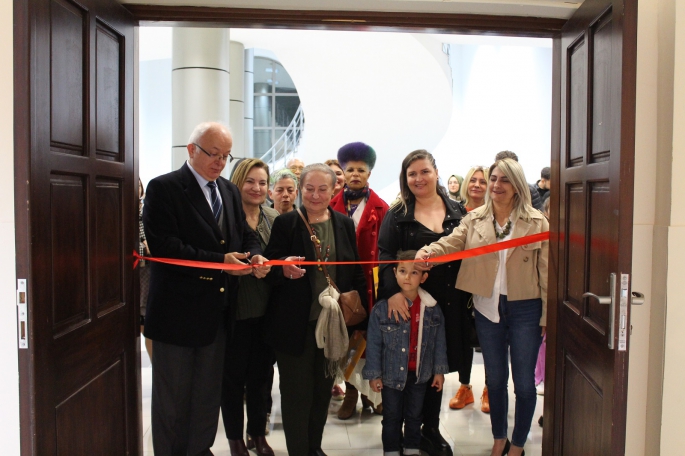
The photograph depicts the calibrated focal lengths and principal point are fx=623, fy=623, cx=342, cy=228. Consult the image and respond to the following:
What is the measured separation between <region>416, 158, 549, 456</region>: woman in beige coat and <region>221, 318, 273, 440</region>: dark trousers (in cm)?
101

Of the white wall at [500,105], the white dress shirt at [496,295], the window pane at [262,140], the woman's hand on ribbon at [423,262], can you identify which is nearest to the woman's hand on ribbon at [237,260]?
the woman's hand on ribbon at [423,262]

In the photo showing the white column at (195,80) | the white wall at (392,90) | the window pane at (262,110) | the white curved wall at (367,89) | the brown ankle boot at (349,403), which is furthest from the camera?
the window pane at (262,110)

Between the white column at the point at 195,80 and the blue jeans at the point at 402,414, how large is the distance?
4.23 meters

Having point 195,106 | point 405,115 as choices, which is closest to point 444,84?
point 405,115

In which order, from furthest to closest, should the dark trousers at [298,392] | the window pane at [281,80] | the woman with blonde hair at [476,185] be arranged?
the window pane at [281,80]
the woman with blonde hair at [476,185]
the dark trousers at [298,392]

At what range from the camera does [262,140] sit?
2027 cm

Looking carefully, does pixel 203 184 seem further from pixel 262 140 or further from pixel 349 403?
pixel 262 140

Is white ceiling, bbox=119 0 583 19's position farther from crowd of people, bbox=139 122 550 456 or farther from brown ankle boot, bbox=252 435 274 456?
brown ankle boot, bbox=252 435 274 456

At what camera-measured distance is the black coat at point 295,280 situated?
122 inches

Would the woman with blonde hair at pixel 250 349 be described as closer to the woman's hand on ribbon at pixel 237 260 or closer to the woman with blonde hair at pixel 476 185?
the woman's hand on ribbon at pixel 237 260

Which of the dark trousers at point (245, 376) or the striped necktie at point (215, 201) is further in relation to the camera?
the dark trousers at point (245, 376)

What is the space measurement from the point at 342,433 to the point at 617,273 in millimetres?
2299

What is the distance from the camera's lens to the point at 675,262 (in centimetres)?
236

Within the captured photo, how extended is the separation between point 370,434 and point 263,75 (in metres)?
17.4
